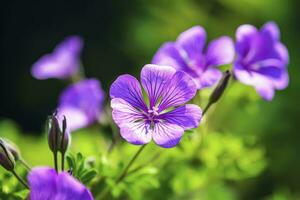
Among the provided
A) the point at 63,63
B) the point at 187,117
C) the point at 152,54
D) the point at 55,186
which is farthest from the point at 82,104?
the point at 152,54

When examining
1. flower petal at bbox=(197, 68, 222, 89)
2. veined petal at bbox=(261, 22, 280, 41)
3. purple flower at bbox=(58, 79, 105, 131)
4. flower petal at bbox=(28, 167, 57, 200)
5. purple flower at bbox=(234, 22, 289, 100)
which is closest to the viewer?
flower petal at bbox=(28, 167, 57, 200)

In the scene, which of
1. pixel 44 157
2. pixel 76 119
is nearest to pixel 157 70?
pixel 76 119

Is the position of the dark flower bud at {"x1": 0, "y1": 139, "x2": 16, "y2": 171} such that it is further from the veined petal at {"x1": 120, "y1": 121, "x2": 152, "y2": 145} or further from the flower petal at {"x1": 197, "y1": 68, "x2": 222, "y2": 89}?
the flower petal at {"x1": 197, "y1": 68, "x2": 222, "y2": 89}

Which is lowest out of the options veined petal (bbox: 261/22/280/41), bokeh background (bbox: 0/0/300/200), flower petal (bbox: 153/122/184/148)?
bokeh background (bbox: 0/0/300/200)

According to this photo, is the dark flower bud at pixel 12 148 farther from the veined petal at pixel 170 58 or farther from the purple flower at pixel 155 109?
the veined petal at pixel 170 58

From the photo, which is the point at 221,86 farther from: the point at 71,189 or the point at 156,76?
the point at 71,189

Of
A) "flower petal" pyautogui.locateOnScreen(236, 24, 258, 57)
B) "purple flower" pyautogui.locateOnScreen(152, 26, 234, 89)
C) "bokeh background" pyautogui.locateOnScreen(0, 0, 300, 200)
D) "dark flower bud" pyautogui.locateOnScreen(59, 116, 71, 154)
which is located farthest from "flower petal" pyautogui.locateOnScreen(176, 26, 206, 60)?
"dark flower bud" pyautogui.locateOnScreen(59, 116, 71, 154)

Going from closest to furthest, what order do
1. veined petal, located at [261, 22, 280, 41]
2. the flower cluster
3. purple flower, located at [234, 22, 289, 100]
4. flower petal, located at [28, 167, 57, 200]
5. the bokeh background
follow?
flower petal, located at [28, 167, 57, 200] < the flower cluster < purple flower, located at [234, 22, 289, 100] < veined petal, located at [261, 22, 280, 41] < the bokeh background
